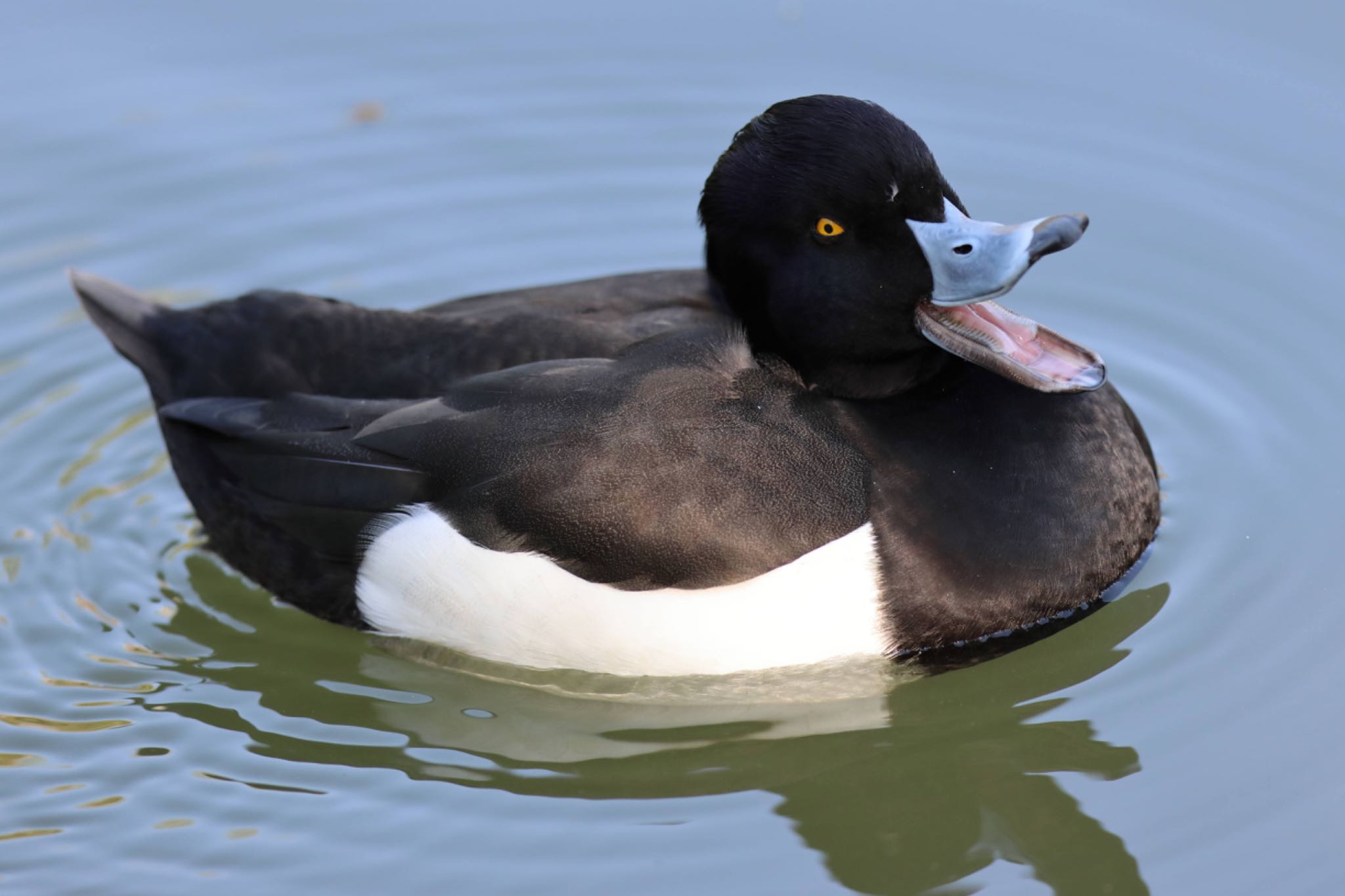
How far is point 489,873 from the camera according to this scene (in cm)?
449

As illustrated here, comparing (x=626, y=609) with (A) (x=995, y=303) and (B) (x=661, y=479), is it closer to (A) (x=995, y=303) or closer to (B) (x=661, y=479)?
(B) (x=661, y=479)

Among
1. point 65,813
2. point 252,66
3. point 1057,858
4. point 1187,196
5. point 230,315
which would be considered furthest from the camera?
point 252,66

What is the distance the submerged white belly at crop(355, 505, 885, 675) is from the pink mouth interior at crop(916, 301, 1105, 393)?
0.55 metres

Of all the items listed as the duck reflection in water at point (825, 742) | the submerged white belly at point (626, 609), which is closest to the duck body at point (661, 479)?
the submerged white belly at point (626, 609)

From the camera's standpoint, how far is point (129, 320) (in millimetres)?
5547

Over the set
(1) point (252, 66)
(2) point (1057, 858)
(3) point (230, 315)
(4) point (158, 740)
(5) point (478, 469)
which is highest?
(1) point (252, 66)

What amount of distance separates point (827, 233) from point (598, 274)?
7.84ft

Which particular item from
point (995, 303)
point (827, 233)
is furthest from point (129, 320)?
point (995, 303)

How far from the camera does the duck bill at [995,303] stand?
185 inches

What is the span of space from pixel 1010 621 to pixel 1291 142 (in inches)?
117

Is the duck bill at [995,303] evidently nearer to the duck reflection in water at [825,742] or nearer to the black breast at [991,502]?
the black breast at [991,502]

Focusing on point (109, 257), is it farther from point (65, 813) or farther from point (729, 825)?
point (729, 825)

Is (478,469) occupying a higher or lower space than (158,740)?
higher

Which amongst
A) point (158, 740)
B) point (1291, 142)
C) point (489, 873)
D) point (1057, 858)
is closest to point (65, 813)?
point (158, 740)
